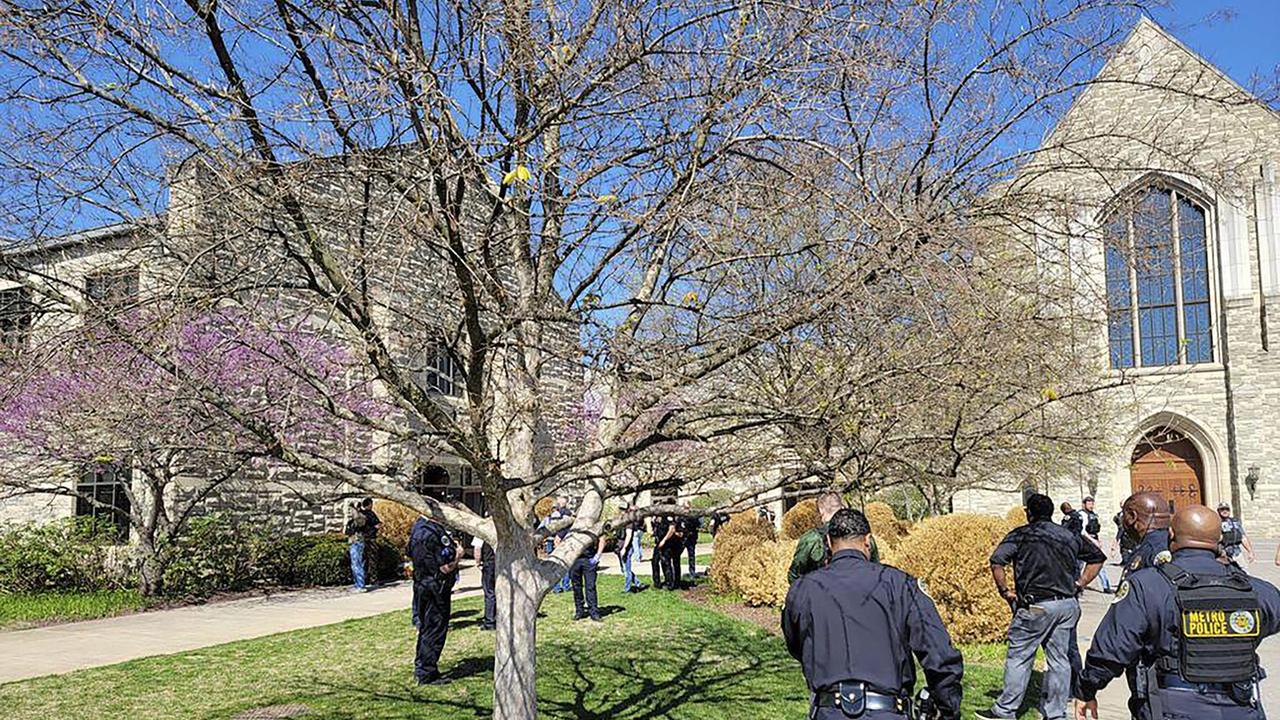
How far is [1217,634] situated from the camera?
178 inches

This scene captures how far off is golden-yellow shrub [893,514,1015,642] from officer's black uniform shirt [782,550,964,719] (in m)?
7.49

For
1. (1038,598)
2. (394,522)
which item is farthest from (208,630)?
(1038,598)

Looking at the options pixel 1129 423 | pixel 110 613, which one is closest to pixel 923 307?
pixel 110 613

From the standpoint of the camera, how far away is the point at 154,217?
4.89 meters

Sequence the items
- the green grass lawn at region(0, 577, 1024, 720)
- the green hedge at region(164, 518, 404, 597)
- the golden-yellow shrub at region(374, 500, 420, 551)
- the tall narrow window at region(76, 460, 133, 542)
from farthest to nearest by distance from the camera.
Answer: the golden-yellow shrub at region(374, 500, 420, 551), the tall narrow window at region(76, 460, 133, 542), the green hedge at region(164, 518, 404, 597), the green grass lawn at region(0, 577, 1024, 720)

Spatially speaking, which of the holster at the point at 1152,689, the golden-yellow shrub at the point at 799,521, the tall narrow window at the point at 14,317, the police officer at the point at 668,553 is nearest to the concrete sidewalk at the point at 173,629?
the police officer at the point at 668,553

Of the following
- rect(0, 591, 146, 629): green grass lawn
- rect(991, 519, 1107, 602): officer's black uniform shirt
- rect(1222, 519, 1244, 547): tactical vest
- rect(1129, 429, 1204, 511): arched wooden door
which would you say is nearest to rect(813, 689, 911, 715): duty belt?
rect(991, 519, 1107, 602): officer's black uniform shirt

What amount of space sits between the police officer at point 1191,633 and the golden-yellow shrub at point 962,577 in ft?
22.2

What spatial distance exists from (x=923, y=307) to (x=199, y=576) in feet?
49.0

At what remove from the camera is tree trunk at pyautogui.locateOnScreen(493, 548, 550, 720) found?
5.34m

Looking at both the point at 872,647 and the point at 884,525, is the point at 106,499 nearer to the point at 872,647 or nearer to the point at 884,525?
the point at 884,525

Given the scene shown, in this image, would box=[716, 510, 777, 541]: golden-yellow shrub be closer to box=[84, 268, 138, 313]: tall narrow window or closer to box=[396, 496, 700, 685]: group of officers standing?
box=[396, 496, 700, 685]: group of officers standing

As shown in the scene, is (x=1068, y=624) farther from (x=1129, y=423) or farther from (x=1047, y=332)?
(x=1129, y=423)

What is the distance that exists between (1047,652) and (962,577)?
165 inches
